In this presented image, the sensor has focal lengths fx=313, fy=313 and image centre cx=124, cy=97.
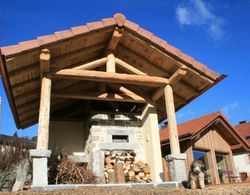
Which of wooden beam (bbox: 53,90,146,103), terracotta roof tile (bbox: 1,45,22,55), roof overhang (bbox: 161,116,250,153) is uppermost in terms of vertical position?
terracotta roof tile (bbox: 1,45,22,55)

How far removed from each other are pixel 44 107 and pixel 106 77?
82.8 inches

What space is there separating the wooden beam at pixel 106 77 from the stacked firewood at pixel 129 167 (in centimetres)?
280

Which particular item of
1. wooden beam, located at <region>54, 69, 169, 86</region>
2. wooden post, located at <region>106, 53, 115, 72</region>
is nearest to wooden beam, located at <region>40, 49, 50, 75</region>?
wooden beam, located at <region>54, 69, 169, 86</region>

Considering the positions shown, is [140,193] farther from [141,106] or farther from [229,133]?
[229,133]

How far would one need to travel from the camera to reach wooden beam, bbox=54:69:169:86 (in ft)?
30.0

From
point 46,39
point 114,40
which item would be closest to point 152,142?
point 114,40

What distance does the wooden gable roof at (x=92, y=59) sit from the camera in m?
8.22

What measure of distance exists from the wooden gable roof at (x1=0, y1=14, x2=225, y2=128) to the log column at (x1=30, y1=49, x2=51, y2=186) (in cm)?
28

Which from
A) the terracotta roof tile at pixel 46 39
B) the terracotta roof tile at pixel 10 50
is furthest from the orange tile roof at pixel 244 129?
the terracotta roof tile at pixel 10 50

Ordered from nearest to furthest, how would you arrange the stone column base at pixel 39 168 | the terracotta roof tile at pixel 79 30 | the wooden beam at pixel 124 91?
the stone column base at pixel 39 168 < the terracotta roof tile at pixel 79 30 < the wooden beam at pixel 124 91

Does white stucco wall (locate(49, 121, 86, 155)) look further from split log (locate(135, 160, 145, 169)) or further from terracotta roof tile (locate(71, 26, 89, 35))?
terracotta roof tile (locate(71, 26, 89, 35))

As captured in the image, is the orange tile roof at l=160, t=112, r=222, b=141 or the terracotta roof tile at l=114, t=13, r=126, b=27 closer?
the terracotta roof tile at l=114, t=13, r=126, b=27

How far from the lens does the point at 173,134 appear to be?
9.29m

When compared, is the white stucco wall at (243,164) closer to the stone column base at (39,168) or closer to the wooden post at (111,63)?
the wooden post at (111,63)
